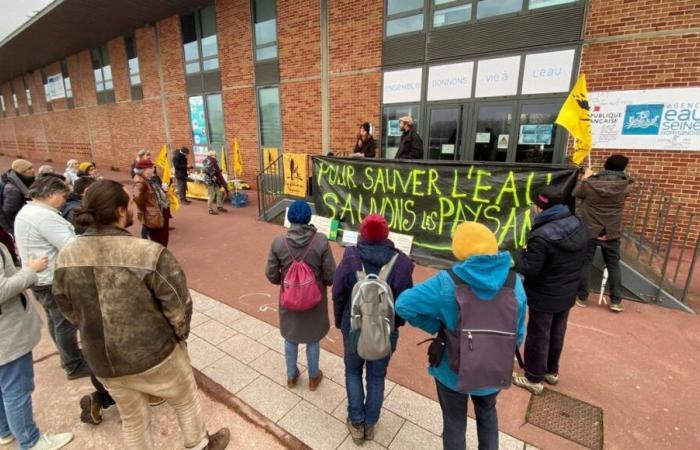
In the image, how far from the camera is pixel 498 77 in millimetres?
7504

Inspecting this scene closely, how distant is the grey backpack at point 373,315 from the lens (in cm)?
210

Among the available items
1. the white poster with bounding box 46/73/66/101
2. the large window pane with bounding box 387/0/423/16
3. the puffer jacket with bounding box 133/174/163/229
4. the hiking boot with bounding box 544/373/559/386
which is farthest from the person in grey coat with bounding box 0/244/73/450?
the white poster with bounding box 46/73/66/101

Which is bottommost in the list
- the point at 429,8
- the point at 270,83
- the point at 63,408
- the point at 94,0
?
the point at 63,408

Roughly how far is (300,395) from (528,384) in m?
1.95

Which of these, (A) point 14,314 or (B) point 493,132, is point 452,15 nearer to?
(B) point 493,132

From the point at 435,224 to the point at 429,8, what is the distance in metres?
5.54

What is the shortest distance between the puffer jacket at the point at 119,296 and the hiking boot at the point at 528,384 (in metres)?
2.77

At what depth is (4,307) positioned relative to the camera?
212 cm

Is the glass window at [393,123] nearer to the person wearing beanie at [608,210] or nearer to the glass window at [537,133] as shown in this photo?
the glass window at [537,133]

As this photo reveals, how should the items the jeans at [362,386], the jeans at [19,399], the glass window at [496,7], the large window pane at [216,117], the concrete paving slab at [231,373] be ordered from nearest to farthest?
the jeans at [19,399] < the jeans at [362,386] < the concrete paving slab at [231,373] < the glass window at [496,7] < the large window pane at [216,117]

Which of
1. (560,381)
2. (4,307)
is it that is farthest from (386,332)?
(4,307)

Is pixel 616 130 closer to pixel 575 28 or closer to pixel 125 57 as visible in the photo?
pixel 575 28

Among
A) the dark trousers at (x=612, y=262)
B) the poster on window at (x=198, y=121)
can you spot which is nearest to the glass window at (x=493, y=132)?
the dark trousers at (x=612, y=262)

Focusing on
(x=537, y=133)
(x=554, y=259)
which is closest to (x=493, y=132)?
(x=537, y=133)
